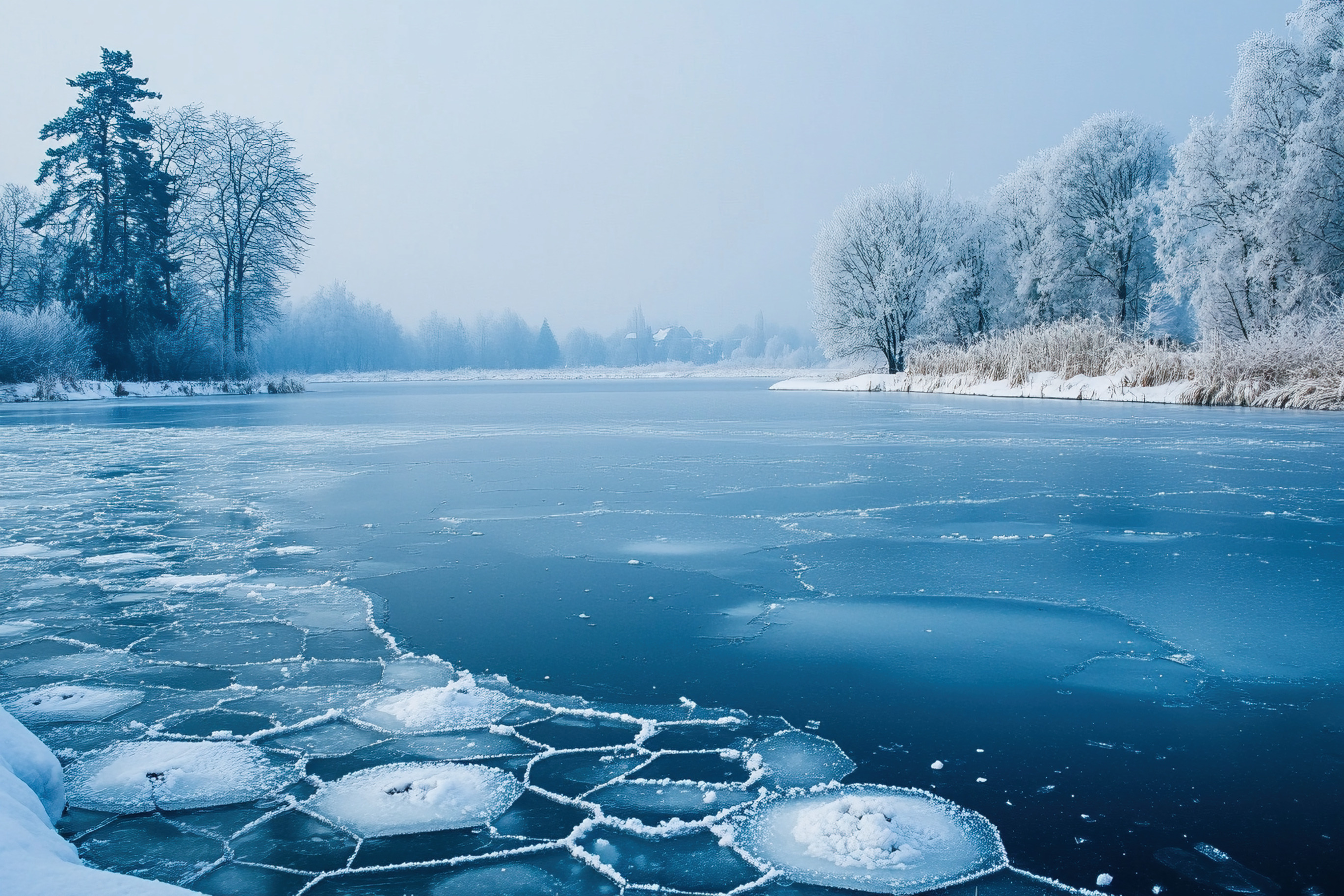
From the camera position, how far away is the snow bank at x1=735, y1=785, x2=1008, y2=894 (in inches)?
63.7

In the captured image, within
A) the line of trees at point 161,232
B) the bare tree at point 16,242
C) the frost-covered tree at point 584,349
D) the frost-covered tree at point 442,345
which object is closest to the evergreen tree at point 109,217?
the line of trees at point 161,232

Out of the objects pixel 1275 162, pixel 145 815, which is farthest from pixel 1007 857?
pixel 1275 162

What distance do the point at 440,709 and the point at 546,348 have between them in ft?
343

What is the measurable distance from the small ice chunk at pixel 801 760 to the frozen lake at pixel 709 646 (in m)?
0.02

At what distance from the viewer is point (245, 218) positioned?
2925 centimetres

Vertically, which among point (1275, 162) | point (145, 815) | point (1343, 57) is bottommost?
point (145, 815)

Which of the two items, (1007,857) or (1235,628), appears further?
(1235,628)

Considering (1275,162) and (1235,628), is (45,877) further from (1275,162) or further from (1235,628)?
(1275,162)

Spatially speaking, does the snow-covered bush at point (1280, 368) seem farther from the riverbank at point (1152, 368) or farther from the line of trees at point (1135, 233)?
the line of trees at point (1135, 233)

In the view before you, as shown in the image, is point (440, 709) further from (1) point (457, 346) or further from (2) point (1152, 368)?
(1) point (457, 346)

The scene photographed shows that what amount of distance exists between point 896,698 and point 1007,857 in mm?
834

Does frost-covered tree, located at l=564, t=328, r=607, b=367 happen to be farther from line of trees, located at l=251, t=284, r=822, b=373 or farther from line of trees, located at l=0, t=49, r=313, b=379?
line of trees, located at l=0, t=49, r=313, b=379

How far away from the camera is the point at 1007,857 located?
1.64 m

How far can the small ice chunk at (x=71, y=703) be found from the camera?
2459 millimetres
